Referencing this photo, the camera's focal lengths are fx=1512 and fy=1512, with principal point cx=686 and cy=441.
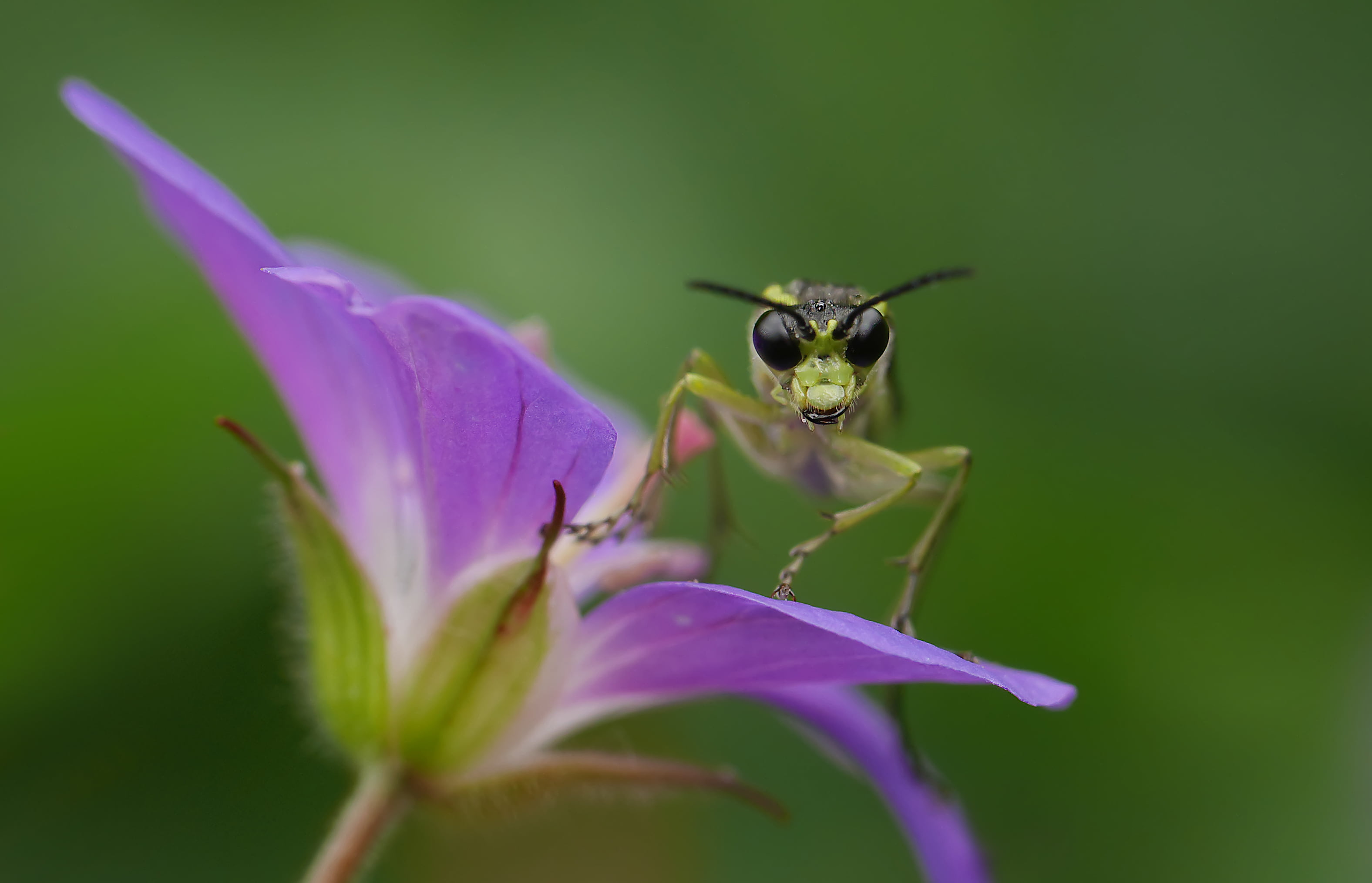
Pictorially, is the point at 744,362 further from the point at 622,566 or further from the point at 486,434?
the point at 486,434

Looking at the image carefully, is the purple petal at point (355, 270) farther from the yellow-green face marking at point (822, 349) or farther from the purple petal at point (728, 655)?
the purple petal at point (728, 655)

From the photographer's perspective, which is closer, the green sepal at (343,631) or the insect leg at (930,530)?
the green sepal at (343,631)

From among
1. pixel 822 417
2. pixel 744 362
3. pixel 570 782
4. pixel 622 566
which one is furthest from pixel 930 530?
pixel 744 362

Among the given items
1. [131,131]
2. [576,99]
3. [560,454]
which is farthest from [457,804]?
[576,99]

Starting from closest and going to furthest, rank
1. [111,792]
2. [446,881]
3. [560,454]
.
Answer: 1. [560,454]
2. [111,792]
3. [446,881]

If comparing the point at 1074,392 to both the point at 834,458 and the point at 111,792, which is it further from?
the point at 111,792

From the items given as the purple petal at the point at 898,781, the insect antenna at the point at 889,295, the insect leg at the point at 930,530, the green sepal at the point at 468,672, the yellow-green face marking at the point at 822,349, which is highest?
the insect antenna at the point at 889,295

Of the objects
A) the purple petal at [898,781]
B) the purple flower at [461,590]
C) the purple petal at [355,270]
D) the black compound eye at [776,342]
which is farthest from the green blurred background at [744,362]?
the black compound eye at [776,342]
